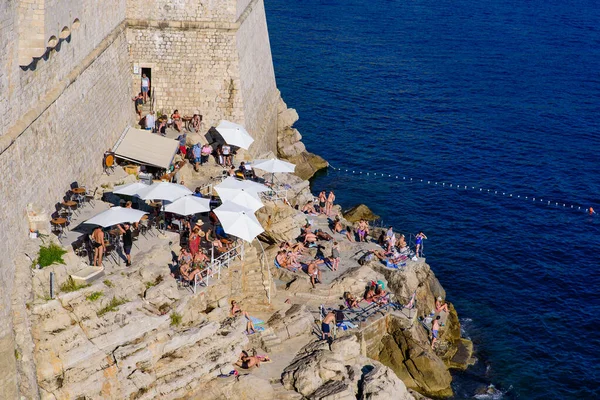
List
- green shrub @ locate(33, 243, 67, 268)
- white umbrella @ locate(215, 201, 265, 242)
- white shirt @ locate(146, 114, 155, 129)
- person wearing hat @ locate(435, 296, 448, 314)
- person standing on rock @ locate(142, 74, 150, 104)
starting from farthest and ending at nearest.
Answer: person standing on rock @ locate(142, 74, 150, 104)
white shirt @ locate(146, 114, 155, 129)
person wearing hat @ locate(435, 296, 448, 314)
white umbrella @ locate(215, 201, 265, 242)
green shrub @ locate(33, 243, 67, 268)

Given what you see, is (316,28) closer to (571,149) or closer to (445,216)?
(571,149)

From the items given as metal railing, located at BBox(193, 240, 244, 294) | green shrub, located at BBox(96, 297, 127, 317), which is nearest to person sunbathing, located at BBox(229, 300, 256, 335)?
metal railing, located at BBox(193, 240, 244, 294)

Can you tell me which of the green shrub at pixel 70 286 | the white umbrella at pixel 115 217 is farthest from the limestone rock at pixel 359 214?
the green shrub at pixel 70 286

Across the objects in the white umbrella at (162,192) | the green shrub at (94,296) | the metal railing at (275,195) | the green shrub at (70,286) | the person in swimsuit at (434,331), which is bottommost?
the person in swimsuit at (434,331)

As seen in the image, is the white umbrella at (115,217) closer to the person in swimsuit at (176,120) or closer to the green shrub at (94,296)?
the green shrub at (94,296)

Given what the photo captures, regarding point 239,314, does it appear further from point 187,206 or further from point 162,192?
point 162,192

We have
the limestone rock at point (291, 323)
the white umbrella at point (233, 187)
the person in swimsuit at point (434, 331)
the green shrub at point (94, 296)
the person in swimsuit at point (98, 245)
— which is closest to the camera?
the green shrub at point (94, 296)

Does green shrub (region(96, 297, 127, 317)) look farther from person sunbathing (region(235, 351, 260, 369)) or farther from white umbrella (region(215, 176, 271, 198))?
white umbrella (region(215, 176, 271, 198))
